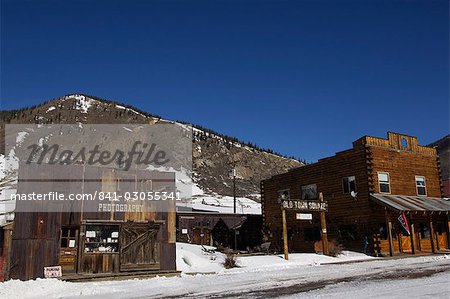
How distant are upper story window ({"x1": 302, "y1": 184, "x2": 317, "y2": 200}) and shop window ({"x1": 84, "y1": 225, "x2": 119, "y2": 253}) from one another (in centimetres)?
1776

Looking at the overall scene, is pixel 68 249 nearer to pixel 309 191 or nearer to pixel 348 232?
pixel 348 232

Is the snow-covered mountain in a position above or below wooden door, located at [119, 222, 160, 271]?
above

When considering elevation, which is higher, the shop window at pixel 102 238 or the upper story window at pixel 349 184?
the upper story window at pixel 349 184

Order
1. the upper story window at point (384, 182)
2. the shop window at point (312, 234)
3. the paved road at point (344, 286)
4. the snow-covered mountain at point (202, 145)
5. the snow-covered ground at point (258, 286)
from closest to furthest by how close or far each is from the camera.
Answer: the paved road at point (344, 286) < the snow-covered ground at point (258, 286) < the upper story window at point (384, 182) < the shop window at point (312, 234) < the snow-covered mountain at point (202, 145)

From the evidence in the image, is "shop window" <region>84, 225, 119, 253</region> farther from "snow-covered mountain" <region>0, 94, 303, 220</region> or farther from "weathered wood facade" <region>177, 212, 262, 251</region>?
"snow-covered mountain" <region>0, 94, 303, 220</region>

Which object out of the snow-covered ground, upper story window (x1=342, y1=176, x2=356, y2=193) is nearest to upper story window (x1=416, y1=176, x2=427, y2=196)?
upper story window (x1=342, y1=176, x2=356, y2=193)

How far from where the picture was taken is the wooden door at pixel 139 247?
61.4 feet

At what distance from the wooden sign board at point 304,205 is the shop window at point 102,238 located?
10.5 m

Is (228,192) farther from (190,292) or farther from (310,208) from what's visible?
(190,292)

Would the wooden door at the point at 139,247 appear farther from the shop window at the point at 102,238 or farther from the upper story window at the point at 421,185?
the upper story window at the point at 421,185

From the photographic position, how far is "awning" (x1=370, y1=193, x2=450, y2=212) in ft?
83.3

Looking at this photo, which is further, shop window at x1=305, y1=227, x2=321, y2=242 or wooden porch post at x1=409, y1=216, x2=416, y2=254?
shop window at x1=305, y1=227, x2=321, y2=242

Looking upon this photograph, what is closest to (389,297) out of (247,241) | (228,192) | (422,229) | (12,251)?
(12,251)

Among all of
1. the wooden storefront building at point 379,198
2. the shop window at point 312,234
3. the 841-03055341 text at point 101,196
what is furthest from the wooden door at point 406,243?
the 841-03055341 text at point 101,196
